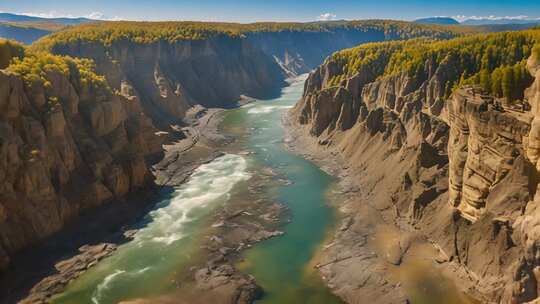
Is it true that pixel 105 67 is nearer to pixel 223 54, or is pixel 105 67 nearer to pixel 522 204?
pixel 223 54

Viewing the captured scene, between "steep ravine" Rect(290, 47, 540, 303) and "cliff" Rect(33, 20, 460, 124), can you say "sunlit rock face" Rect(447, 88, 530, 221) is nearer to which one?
"steep ravine" Rect(290, 47, 540, 303)

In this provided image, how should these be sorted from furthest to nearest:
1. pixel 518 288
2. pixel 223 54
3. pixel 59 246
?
pixel 223 54, pixel 59 246, pixel 518 288

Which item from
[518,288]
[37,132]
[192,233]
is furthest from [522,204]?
[37,132]

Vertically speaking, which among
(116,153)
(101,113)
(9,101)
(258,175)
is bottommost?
(258,175)

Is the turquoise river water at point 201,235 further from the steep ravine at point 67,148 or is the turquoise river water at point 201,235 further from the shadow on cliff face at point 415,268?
the steep ravine at point 67,148

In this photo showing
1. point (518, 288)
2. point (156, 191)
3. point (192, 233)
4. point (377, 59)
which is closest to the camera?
point (518, 288)

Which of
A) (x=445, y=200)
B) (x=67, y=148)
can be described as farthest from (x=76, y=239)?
(x=445, y=200)

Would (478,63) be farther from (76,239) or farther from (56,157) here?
(76,239)

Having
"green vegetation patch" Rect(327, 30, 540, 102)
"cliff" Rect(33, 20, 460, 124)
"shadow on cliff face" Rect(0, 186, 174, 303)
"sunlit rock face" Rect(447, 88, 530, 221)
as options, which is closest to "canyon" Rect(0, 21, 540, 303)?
"sunlit rock face" Rect(447, 88, 530, 221)
